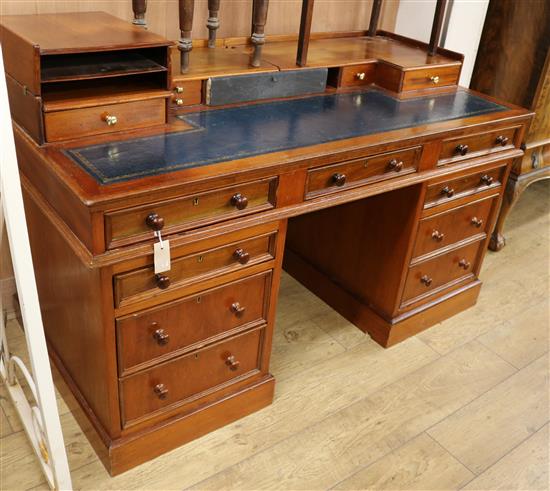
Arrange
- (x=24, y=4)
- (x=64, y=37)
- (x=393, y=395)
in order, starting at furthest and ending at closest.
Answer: (x=393, y=395)
(x=24, y=4)
(x=64, y=37)

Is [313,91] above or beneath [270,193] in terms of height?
above

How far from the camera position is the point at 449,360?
2.39m

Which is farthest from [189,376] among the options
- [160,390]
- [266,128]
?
[266,128]

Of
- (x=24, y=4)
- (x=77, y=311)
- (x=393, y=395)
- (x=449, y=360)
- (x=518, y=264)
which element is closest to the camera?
(x=77, y=311)

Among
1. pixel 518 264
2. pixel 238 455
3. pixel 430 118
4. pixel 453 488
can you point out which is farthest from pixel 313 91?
pixel 518 264

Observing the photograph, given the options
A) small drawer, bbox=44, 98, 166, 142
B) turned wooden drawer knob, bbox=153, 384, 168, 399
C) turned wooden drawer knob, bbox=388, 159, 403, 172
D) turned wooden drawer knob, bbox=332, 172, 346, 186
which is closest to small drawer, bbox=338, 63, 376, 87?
turned wooden drawer knob, bbox=388, 159, 403, 172

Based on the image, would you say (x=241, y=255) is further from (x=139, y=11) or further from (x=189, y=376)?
(x=139, y=11)

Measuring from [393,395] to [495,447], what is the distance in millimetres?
369

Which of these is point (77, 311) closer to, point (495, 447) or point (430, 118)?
point (430, 118)

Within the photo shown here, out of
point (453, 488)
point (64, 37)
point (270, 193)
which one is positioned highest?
point (64, 37)

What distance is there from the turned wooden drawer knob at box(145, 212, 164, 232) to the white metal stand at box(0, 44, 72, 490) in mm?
268

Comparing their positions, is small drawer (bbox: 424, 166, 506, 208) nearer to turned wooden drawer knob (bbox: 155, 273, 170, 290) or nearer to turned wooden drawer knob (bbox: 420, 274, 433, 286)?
turned wooden drawer knob (bbox: 420, 274, 433, 286)

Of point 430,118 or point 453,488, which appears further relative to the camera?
point 430,118

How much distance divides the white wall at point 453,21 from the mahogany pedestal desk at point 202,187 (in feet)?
1.40
